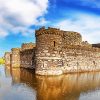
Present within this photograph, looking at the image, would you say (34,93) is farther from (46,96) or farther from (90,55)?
(90,55)

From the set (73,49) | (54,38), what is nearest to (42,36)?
(54,38)

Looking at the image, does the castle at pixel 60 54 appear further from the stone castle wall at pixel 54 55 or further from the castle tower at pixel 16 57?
the castle tower at pixel 16 57

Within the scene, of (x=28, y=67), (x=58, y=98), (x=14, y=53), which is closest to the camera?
(x=58, y=98)

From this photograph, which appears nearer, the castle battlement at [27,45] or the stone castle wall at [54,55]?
Answer: the stone castle wall at [54,55]

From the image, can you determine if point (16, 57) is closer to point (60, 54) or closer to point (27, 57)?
point (27, 57)

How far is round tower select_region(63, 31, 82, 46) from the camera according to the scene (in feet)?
119

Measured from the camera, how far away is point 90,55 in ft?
113

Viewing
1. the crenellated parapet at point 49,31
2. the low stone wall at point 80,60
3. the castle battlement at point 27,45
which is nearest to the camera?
the crenellated parapet at point 49,31

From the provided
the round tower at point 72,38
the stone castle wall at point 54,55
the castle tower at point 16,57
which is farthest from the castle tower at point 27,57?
the stone castle wall at point 54,55

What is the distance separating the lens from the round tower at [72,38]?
36200 mm

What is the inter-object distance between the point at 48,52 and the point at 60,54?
2033mm

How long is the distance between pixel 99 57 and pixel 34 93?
21.6m

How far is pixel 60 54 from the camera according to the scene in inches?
1118

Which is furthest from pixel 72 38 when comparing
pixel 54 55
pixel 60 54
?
pixel 54 55
